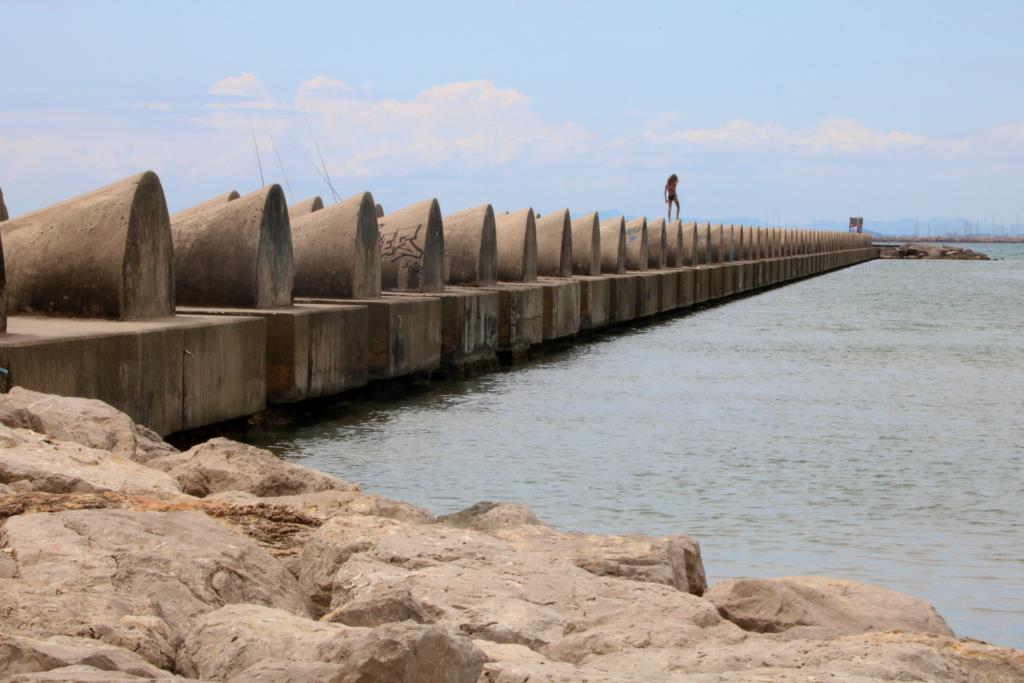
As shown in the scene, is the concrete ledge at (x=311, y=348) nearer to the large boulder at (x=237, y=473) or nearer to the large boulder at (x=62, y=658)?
the large boulder at (x=237, y=473)

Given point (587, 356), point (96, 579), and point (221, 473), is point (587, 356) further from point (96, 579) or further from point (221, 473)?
point (96, 579)

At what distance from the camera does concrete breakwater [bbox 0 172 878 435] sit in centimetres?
816

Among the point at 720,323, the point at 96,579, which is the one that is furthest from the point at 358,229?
the point at 720,323

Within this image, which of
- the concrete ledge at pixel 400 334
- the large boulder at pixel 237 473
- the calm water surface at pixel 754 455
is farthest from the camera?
the concrete ledge at pixel 400 334

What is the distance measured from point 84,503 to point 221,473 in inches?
41.2

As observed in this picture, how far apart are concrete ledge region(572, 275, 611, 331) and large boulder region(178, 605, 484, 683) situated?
16048 mm

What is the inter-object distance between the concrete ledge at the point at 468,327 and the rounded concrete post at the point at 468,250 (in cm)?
74

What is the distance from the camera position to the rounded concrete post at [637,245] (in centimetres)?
2703

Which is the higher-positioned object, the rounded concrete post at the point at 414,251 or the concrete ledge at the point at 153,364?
the rounded concrete post at the point at 414,251

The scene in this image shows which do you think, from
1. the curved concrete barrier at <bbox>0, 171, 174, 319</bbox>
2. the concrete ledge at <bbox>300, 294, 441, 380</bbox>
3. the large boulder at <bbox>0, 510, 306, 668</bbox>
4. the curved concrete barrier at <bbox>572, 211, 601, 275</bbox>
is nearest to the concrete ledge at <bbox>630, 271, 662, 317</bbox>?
the curved concrete barrier at <bbox>572, 211, 601, 275</bbox>

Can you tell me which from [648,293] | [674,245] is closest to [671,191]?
[674,245]

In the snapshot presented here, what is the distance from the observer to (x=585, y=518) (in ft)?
23.6

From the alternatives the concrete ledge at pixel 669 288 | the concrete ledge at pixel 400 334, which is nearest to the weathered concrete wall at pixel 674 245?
the concrete ledge at pixel 669 288

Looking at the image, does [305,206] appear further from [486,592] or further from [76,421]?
[486,592]
